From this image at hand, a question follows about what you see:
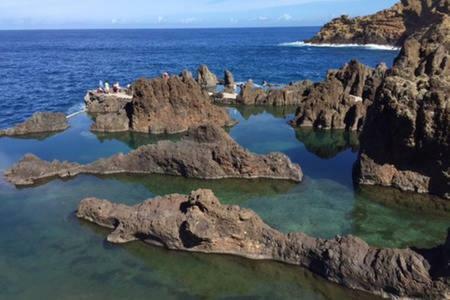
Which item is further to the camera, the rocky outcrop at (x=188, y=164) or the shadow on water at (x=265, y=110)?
the shadow on water at (x=265, y=110)

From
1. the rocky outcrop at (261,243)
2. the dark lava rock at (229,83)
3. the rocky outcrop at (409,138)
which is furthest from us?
the dark lava rock at (229,83)

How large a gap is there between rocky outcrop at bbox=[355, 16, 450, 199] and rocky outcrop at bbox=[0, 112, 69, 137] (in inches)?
1063

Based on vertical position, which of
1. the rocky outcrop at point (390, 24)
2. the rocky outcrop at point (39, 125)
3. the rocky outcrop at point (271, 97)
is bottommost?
the rocky outcrop at point (39, 125)

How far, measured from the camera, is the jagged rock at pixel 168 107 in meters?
39.9

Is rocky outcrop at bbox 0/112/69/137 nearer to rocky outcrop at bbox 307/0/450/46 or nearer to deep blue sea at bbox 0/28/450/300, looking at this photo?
deep blue sea at bbox 0/28/450/300

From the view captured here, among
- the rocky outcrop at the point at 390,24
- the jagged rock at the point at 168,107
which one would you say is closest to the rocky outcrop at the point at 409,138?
the jagged rock at the point at 168,107

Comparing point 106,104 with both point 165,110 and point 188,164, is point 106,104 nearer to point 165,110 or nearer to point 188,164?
point 165,110

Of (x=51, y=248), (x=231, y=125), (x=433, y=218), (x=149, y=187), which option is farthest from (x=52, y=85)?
(x=433, y=218)

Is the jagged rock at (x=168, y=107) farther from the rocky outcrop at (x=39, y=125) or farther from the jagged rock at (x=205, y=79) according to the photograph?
the jagged rock at (x=205, y=79)

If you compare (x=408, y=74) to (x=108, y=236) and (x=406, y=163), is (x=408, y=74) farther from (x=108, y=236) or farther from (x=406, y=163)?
(x=108, y=236)

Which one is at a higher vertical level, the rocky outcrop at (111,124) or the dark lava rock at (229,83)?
the dark lava rock at (229,83)

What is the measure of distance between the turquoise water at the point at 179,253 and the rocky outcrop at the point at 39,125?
18.8 feet

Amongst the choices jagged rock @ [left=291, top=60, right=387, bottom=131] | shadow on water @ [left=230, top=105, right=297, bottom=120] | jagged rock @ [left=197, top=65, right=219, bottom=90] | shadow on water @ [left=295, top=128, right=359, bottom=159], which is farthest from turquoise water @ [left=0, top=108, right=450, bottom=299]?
jagged rock @ [left=197, top=65, right=219, bottom=90]

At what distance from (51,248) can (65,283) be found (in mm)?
3132
